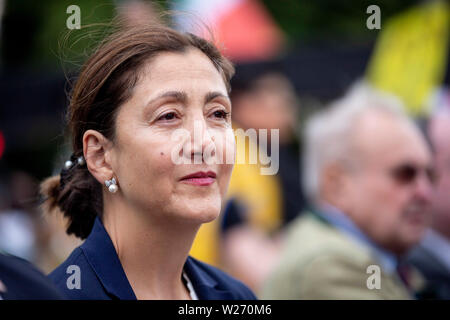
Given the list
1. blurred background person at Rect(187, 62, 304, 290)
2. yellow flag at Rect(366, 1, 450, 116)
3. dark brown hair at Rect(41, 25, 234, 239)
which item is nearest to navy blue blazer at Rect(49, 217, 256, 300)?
dark brown hair at Rect(41, 25, 234, 239)

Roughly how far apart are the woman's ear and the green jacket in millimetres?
1513

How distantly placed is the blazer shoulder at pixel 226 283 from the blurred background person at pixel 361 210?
2.82 ft

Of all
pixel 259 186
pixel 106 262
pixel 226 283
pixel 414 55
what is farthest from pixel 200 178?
pixel 414 55

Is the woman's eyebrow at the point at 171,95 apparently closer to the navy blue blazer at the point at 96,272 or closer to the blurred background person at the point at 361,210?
the navy blue blazer at the point at 96,272

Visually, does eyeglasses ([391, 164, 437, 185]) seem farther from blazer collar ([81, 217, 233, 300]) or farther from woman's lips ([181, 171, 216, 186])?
blazer collar ([81, 217, 233, 300])

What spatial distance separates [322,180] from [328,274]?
104 centimetres

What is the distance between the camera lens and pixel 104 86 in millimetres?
2041

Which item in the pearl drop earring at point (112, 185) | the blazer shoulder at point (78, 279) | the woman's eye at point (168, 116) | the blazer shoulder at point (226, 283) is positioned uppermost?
the woman's eye at point (168, 116)

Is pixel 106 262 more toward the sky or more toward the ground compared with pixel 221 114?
more toward the ground

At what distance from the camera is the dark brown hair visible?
2.03 meters

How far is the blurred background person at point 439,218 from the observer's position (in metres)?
4.41

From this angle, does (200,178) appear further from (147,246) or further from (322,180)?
(322,180)

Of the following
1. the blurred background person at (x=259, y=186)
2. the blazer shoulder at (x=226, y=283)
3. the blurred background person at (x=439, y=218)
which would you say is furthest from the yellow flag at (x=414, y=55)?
the blazer shoulder at (x=226, y=283)

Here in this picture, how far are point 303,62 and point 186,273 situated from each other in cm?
475
